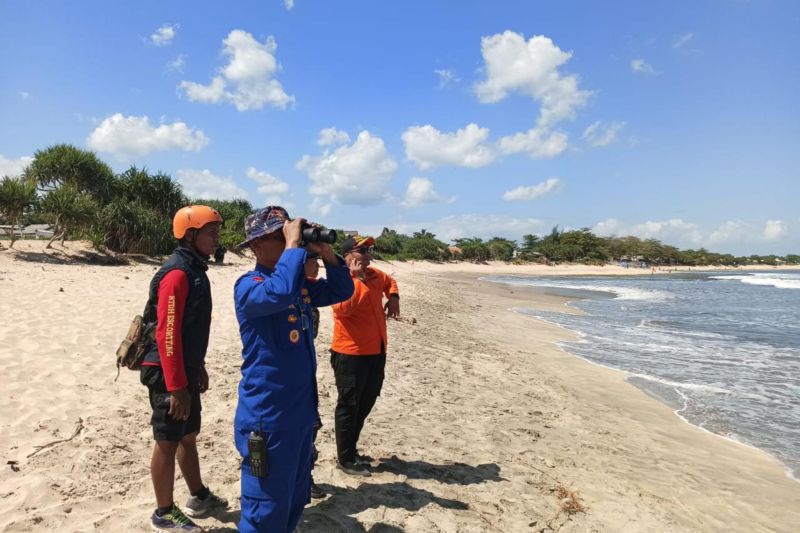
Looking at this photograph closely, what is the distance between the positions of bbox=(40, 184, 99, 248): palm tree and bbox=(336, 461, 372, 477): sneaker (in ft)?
64.6

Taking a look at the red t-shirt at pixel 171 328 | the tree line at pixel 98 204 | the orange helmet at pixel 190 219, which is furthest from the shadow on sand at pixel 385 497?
the tree line at pixel 98 204

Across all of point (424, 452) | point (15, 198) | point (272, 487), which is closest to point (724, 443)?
point (424, 452)

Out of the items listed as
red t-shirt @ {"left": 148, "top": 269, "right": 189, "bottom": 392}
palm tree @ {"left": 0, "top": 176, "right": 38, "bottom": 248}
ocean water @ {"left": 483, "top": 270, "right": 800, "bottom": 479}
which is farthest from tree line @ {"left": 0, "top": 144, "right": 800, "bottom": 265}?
red t-shirt @ {"left": 148, "top": 269, "right": 189, "bottom": 392}

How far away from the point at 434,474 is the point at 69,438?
10.4 feet

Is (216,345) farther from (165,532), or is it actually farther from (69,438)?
(165,532)

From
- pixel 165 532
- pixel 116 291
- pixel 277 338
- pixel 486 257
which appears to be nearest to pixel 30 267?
pixel 116 291

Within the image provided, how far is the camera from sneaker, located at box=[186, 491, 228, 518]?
125 inches

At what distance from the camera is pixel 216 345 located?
7586 millimetres

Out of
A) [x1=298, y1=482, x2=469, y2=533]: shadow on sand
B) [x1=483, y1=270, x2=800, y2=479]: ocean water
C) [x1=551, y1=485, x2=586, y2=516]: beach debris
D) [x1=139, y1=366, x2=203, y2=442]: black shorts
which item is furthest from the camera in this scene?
[x1=483, y1=270, x2=800, y2=479]: ocean water

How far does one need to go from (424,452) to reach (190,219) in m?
3.05

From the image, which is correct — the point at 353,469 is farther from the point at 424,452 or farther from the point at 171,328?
the point at 171,328

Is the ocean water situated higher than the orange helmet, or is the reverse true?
the orange helmet

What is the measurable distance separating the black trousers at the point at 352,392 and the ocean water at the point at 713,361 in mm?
4809

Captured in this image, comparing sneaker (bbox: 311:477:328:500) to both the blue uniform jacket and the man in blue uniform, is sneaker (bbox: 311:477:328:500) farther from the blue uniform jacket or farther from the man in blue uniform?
the blue uniform jacket
